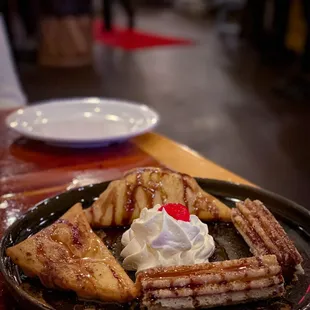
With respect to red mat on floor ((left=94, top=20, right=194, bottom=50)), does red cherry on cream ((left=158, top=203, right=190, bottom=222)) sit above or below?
above

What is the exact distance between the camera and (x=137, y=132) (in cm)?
149

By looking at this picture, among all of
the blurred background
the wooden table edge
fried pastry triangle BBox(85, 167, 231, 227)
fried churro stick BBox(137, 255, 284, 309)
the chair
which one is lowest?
the chair

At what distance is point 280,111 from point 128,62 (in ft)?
8.48

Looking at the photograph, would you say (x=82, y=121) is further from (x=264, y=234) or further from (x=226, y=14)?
(x=226, y=14)

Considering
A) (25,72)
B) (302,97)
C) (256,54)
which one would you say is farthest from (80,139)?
(256,54)

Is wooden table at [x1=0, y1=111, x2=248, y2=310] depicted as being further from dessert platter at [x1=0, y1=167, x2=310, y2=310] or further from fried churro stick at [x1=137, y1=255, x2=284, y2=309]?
fried churro stick at [x1=137, y1=255, x2=284, y2=309]

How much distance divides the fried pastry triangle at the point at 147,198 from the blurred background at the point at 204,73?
160cm

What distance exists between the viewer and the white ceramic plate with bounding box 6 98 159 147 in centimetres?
146

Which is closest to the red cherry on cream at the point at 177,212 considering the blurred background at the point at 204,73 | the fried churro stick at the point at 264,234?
the fried churro stick at the point at 264,234

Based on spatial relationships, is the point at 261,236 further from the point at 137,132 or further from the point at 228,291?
the point at 137,132

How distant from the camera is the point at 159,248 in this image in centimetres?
84

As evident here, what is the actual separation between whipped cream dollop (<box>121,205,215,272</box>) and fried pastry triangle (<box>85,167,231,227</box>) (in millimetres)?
99

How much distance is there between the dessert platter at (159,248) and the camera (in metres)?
0.73

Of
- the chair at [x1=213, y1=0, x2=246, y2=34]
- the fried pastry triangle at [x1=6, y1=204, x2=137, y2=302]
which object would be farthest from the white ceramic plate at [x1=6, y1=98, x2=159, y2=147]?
the chair at [x1=213, y1=0, x2=246, y2=34]
